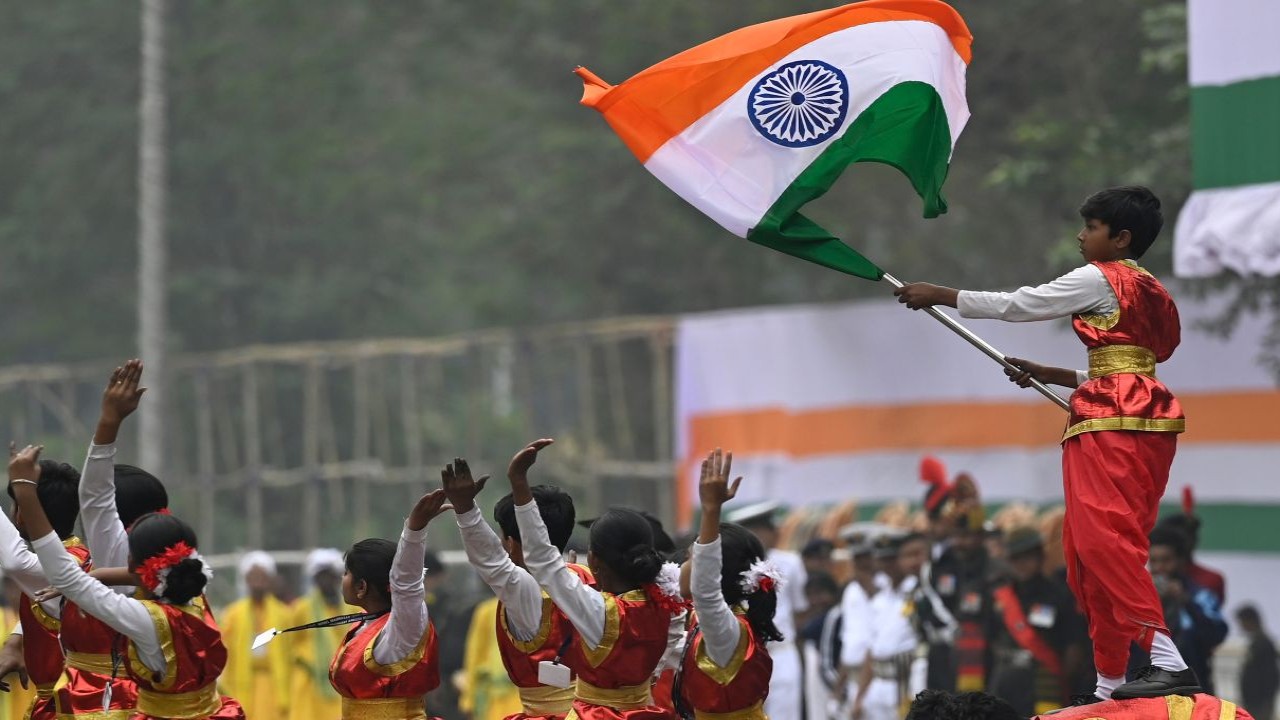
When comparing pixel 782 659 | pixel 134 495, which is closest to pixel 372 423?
pixel 782 659

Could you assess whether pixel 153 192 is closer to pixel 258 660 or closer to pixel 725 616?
pixel 258 660

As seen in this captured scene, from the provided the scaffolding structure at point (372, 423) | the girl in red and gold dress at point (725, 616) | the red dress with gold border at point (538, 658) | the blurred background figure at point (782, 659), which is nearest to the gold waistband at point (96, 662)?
the red dress with gold border at point (538, 658)

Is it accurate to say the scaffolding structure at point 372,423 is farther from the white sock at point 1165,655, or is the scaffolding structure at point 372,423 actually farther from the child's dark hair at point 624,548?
the white sock at point 1165,655

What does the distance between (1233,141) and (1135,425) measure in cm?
413

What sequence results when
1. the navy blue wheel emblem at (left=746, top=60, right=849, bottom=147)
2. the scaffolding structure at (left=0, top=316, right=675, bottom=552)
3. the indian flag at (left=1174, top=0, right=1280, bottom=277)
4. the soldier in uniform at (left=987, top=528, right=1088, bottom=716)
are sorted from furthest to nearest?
the scaffolding structure at (left=0, top=316, right=675, bottom=552) → the soldier in uniform at (left=987, top=528, right=1088, bottom=716) → the indian flag at (left=1174, top=0, right=1280, bottom=277) → the navy blue wheel emblem at (left=746, top=60, right=849, bottom=147)

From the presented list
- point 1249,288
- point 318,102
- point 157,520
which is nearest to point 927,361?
point 1249,288

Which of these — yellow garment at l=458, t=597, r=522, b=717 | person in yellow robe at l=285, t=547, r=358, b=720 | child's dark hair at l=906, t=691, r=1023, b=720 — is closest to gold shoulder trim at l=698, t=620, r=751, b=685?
child's dark hair at l=906, t=691, r=1023, b=720

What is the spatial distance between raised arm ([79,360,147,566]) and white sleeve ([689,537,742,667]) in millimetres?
1915

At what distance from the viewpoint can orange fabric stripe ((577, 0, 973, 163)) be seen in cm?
796

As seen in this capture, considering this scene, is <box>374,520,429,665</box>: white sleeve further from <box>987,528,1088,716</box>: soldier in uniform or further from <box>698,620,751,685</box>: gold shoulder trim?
<box>987,528,1088,716</box>: soldier in uniform

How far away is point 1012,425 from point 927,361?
1257 millimetres

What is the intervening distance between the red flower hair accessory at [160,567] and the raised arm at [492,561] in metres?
0.95

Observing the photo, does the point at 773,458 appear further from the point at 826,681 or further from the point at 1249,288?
the point at 826,681

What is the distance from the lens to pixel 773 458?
730 inches
